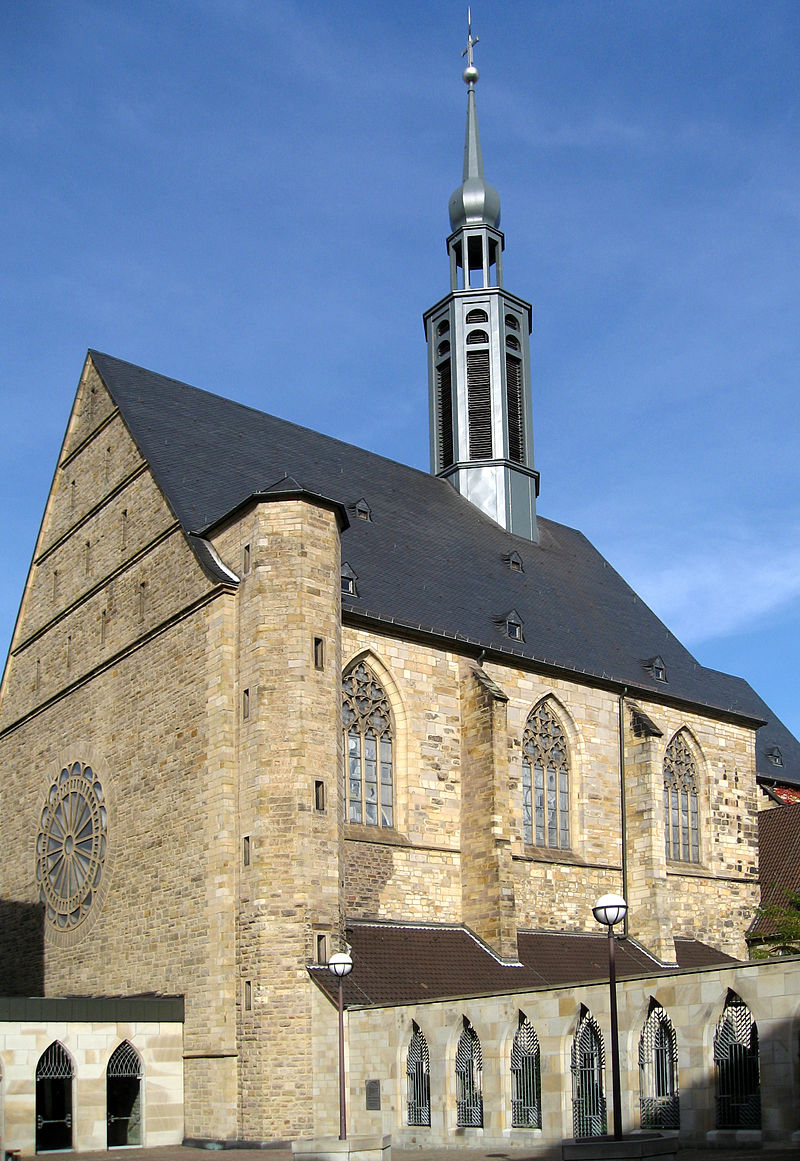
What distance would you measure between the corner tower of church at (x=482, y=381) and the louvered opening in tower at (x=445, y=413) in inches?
1.1

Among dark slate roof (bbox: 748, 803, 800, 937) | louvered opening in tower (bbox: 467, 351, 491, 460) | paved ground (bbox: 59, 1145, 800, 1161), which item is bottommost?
paved ground (bbox: 59, 1145, 800, 1161)

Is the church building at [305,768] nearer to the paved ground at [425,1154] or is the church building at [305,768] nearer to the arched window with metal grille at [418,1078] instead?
the arched window with metal grille at [418,1078]

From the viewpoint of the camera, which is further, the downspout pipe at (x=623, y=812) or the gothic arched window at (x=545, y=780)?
the downspout pipe at (x=623, y=812)

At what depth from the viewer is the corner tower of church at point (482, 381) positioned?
116 feet

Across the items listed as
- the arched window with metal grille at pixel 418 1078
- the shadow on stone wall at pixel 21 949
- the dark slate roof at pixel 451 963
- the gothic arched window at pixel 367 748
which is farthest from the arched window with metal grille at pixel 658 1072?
the shadow on stone wall at pixel 21 949

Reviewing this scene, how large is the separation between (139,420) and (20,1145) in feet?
45.9

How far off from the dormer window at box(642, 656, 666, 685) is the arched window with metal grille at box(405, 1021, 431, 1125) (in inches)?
559

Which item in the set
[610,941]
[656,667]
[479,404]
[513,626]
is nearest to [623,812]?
[656,667]

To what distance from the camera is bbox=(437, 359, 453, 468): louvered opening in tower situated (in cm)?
3641

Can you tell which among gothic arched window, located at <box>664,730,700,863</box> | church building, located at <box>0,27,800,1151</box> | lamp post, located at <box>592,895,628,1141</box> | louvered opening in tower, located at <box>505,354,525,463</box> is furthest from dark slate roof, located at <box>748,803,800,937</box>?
lamp post, located at <box>592,895,628,1141</box>

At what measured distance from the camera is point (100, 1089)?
20234mm

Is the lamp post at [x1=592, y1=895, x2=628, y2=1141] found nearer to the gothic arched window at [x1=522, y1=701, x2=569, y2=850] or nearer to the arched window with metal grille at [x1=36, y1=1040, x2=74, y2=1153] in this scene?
the arched window with metal grille at [x1=36, y1=1040, x2=74, y2=1153]

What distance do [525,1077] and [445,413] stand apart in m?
22.2

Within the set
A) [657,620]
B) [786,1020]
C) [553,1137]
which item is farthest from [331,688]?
[657,620]
